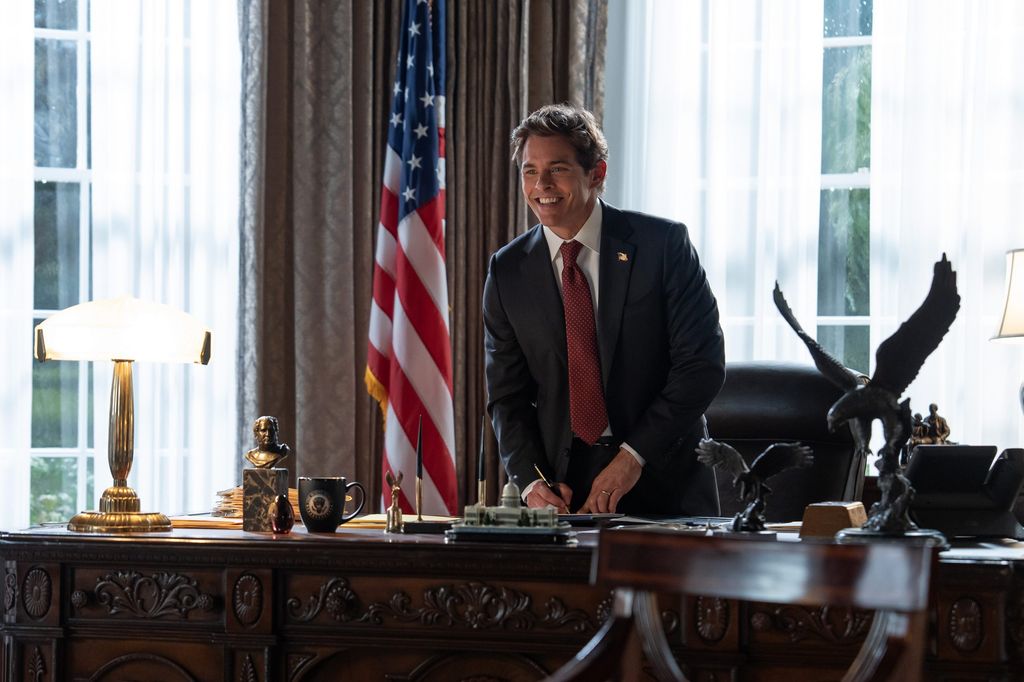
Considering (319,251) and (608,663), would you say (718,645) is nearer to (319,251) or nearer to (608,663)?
(608,663)

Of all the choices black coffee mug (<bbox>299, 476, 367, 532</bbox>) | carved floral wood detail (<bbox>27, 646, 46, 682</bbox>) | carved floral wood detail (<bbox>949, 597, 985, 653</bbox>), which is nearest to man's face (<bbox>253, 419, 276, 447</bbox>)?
black coffee mug (<bbox>299, 476, 367, 532</bbox>)

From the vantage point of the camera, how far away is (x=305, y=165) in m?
5.26

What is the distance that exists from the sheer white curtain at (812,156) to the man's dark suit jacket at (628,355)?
78.2 inches

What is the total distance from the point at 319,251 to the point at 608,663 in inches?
151

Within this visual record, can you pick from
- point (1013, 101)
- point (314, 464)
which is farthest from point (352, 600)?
point (1013, 101)

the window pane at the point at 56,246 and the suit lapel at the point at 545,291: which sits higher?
the window pane at the point at 56,246

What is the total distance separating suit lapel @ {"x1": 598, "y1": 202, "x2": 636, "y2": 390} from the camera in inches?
123

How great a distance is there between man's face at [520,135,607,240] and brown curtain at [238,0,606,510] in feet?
6.73

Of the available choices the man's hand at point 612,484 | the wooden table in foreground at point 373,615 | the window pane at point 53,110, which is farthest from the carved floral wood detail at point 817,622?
the window pane at point 53,110

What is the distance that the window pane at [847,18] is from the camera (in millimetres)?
5148

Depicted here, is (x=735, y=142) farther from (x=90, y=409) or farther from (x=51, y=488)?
(x=51, y=488)

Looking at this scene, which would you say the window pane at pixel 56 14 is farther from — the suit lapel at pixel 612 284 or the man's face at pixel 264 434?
the man's face at pixel 264 434

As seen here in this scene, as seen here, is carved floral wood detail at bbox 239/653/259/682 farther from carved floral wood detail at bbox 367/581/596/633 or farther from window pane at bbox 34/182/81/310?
window pane at bbox 34/182/81/310

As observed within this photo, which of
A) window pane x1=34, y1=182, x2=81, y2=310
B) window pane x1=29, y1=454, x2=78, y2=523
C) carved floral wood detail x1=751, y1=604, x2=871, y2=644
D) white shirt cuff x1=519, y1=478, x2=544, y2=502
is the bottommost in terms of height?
window pane x1=29, y1=454, x2=78, y2=523
